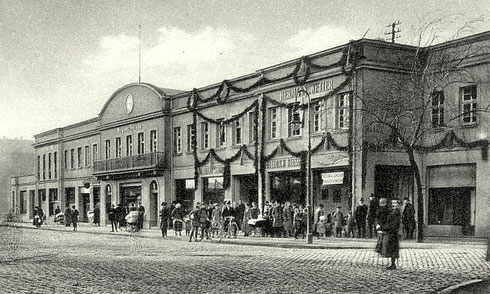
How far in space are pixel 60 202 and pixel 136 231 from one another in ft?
86.9

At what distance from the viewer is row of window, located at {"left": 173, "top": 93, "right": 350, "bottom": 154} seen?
93.9 feet

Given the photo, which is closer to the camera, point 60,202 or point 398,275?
point 398,275

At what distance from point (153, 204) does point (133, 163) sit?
3.33m

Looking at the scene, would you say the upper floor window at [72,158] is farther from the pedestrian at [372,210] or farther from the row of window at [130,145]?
the pedestrian at [372,210]

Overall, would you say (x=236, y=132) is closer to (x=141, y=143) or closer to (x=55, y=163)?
(x=141, y=143)

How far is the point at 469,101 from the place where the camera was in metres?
26.3

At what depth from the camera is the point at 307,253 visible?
19156mm

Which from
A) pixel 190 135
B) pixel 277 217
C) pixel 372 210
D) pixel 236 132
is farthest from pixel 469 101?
pixel 190 135

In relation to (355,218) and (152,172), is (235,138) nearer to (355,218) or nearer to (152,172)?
(152,172)

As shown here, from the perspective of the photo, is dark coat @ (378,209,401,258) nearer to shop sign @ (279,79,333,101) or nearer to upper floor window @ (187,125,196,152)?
shop sign @ (279,79,333,101)

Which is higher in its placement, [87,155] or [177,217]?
[87,155]

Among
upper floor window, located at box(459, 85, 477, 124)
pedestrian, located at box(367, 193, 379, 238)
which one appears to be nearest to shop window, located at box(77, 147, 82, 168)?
pedestrian, located at box(367, 193, 379, 238)

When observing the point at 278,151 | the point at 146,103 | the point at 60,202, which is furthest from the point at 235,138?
the point at 60,202

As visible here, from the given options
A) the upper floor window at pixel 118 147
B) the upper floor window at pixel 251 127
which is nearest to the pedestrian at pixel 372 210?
the upper floor window at pixel 251 127
